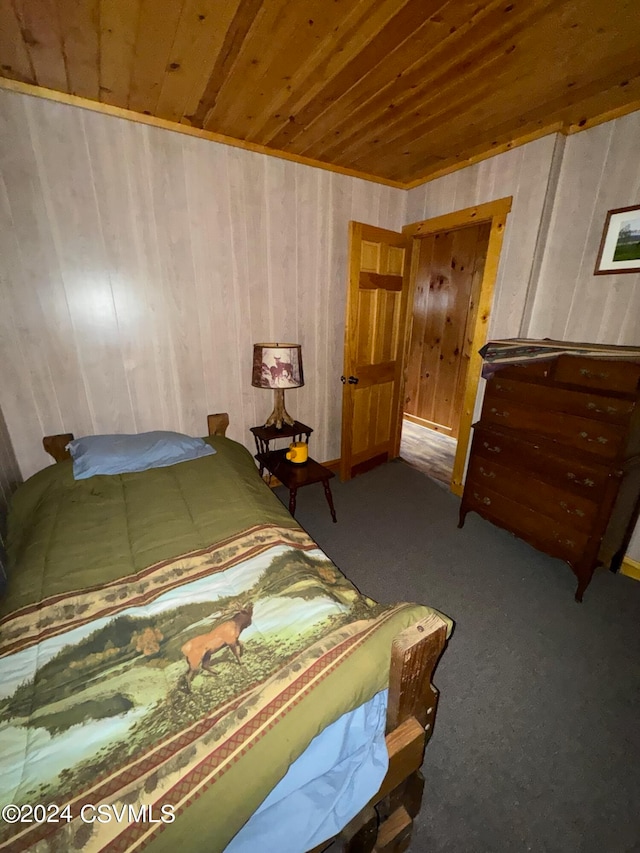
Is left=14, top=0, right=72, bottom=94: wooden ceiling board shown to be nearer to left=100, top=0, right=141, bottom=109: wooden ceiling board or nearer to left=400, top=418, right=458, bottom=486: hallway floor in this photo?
left=100, top=0, right=141, bottom=109: wooden ceiling board

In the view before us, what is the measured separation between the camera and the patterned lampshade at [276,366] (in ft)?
7.86

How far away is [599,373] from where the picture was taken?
1.76 metres

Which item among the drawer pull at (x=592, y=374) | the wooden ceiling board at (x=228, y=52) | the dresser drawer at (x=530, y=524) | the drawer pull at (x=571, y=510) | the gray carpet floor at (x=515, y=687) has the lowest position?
the gray carpet floor at (x=515, y=687)

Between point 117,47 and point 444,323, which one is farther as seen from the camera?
point 444,323

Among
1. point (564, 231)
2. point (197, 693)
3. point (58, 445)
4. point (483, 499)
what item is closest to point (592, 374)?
point (483, 499)

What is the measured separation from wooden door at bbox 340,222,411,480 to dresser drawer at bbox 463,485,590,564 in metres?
1.08

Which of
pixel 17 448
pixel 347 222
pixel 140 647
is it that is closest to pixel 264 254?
pixel 347 222

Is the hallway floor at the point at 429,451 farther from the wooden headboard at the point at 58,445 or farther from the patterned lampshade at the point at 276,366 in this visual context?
the wooden headboard at the point at 58,445

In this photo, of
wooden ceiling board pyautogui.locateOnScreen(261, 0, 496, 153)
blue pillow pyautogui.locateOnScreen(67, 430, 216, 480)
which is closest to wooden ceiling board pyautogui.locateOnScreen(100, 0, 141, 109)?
wooden ceiling board pyautogui.locateOnScreen(261, 0, 496, 153)

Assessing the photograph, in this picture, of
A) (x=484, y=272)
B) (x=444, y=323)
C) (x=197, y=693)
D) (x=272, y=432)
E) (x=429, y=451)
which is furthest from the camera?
→ (x=444, y=323)

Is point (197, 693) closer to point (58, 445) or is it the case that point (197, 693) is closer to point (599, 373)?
point (58, 445)

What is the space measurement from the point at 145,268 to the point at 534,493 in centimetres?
278

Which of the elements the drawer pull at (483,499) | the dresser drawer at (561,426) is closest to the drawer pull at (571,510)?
the dresser drawer at (561,426)

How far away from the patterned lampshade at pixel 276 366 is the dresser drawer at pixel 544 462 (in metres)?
1.32
